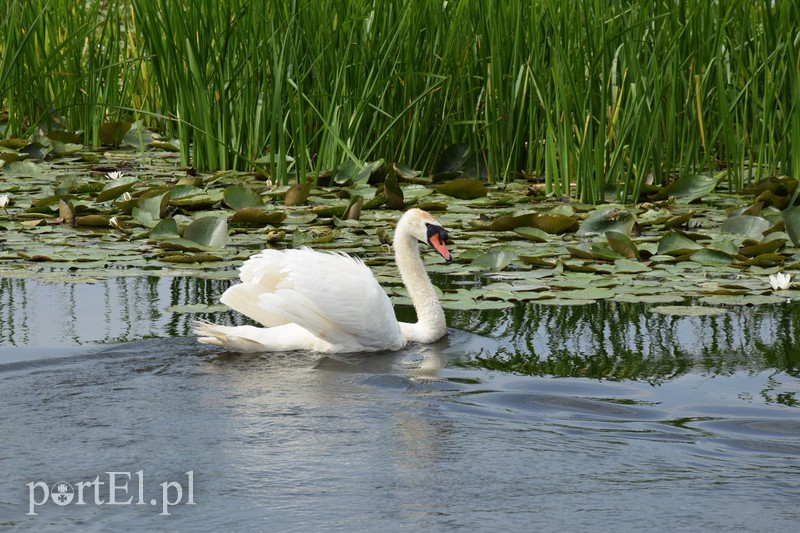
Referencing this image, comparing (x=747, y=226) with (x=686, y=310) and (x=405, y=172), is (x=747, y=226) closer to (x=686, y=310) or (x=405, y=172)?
(x=686, y=310)

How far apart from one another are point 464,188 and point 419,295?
282 cm

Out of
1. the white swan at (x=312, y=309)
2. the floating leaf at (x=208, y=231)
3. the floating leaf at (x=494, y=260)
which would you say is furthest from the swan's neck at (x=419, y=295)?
the floating leaf at (x=208, y=231)

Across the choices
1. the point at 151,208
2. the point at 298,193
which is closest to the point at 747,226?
the point at 298,193

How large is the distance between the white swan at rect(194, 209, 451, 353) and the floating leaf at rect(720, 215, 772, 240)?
239 centimetres

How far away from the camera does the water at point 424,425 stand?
3.08m

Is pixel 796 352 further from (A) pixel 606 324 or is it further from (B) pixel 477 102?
(B) pixel 477 102

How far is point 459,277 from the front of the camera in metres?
5.95

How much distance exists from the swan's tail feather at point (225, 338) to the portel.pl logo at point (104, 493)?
135cm

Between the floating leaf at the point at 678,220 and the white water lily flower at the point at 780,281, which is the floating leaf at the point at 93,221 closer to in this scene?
the floating leaf at the point at 678,220

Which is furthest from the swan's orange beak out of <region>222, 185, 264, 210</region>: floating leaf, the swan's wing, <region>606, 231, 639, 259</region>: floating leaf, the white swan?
<region>222, 185, 264, 210</region>: floating leaf

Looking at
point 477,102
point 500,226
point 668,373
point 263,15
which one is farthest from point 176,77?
point 668,373

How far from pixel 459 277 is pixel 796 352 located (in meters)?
1.85

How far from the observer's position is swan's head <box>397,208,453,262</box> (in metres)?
5.20

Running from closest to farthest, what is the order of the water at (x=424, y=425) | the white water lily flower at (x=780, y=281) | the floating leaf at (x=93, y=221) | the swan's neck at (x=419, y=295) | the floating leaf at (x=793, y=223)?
the water at (x=424, y=425)
the swan's neck at (x=419, y=295)
the white water lily flower at (x=780, y=281)
the floating leaf at (x=793, y=223)
the floating leaf at (x=93, y=221)
